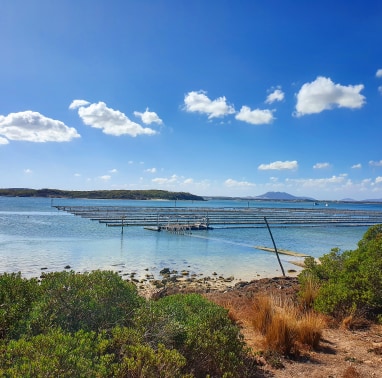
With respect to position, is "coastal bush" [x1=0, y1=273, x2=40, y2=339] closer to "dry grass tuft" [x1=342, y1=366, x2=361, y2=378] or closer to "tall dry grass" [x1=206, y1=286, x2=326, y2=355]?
"tall dry grass" [x1=206, y1=286, x2=326, y2=355]

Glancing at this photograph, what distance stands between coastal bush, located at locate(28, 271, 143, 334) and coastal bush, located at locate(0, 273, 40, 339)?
169mm

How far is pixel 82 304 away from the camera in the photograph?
4316 millimetres

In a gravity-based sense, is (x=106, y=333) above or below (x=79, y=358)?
below

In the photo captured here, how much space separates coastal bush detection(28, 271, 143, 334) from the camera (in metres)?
4.14

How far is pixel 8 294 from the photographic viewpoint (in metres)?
4.76

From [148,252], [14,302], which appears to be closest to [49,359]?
[14,302]

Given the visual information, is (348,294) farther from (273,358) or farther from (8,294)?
(8,294)

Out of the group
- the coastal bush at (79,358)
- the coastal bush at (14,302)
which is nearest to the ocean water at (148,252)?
the coastal bush at (14,302)

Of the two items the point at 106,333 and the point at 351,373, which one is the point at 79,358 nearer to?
the point at 106,333

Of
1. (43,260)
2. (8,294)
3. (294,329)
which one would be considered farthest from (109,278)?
(43,260)

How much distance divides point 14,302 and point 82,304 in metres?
1.11

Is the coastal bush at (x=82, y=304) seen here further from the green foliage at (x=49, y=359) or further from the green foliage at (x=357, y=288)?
the green foliage at (x=357, y=288)

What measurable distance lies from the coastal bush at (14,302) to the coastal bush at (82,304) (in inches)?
6.7

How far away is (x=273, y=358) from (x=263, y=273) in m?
13.8
